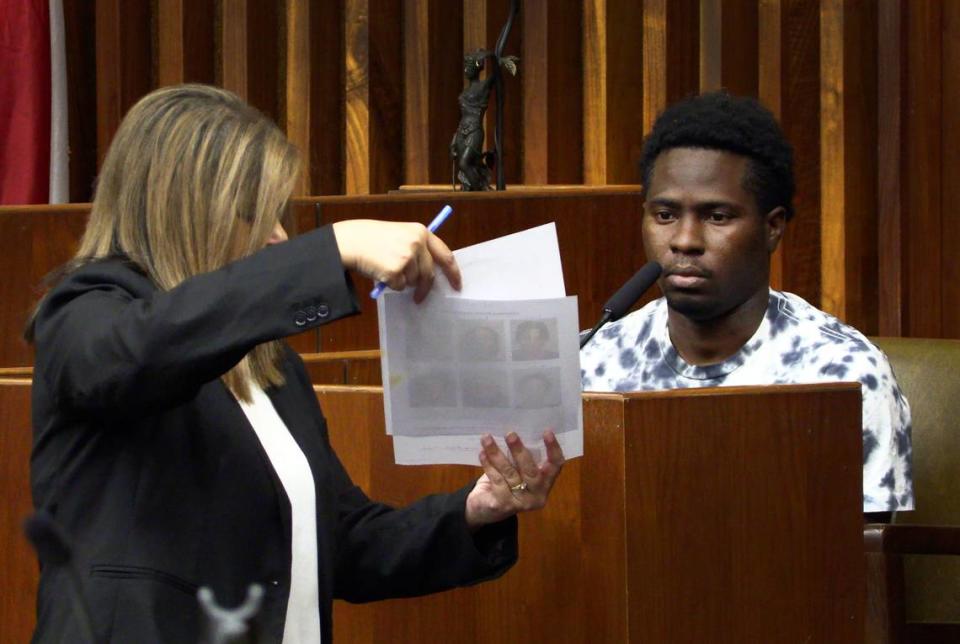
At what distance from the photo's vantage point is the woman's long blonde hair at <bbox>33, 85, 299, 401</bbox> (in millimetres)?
1640

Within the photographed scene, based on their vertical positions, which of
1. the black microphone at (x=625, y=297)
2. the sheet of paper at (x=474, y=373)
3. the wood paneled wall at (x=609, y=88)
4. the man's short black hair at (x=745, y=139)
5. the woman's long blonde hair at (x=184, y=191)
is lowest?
the sheet of paper at (x=474, y=373)

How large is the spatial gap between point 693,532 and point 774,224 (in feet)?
2.77

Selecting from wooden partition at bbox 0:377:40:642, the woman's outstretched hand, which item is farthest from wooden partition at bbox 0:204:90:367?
the woman's outstretched hand

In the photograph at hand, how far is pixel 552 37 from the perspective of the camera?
15.0 feet

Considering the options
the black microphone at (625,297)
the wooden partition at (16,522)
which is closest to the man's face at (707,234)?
the black microphone at (625,297)

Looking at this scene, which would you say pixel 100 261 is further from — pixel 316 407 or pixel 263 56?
pixel 263 56

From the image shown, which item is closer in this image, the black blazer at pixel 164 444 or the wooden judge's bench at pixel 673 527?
the black blazer at pixel 164 444

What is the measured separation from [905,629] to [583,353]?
0.73m

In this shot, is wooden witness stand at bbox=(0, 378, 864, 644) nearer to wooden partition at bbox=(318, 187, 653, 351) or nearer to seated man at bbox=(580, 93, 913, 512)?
seated man at bbox=(580, 93, 913, 512)

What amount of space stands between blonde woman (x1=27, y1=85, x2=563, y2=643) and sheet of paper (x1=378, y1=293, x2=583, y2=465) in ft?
0.11

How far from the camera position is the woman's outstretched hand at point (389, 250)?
1.50 metres

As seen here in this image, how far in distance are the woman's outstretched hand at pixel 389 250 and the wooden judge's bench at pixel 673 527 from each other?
0.60 meters

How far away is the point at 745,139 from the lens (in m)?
2.75

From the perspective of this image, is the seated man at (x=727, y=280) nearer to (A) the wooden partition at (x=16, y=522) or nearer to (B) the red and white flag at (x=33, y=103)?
(A) the wooden partition at (x=16, y=522)
